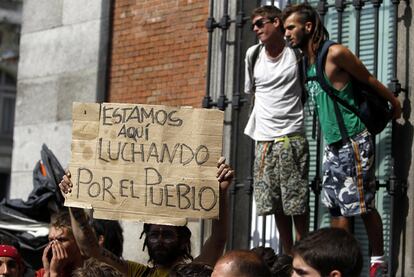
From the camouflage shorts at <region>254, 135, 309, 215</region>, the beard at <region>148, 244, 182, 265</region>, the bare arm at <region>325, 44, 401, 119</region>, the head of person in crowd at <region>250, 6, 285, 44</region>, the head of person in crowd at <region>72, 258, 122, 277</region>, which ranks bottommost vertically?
the head of person in crowd at <region>72, 258, 122, 277</region>

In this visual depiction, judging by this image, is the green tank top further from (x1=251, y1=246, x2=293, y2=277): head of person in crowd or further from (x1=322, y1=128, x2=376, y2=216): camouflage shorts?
(x1=251, y1=246, x2=293, y2=277): head of person in crowd

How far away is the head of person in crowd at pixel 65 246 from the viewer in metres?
7.12

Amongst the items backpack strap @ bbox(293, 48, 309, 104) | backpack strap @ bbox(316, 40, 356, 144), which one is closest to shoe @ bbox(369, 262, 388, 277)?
backpack strap @ bbox(316, 40, 356, 144)

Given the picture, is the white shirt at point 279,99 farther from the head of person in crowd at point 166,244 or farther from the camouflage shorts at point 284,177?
the head of person in crowd at point 166,244

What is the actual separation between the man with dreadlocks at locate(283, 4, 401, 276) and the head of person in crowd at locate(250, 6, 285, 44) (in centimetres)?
31

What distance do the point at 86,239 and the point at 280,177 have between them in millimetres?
1844

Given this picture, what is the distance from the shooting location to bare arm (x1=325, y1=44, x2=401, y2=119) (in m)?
7.79

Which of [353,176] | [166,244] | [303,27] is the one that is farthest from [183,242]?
[303,27]

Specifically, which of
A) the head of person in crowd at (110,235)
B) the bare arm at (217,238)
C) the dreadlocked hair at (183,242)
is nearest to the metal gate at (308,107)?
the head of person in crowd at (110,235)

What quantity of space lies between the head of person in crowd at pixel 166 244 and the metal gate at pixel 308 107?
224cm

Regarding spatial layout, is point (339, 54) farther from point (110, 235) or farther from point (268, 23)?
point (110, 235)

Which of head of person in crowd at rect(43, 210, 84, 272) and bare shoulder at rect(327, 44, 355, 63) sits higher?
bare shoulder at rect(327, 44, 355, 63)

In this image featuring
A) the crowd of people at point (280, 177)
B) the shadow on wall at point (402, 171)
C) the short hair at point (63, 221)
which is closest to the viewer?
the crowd of people at point (280, 177)

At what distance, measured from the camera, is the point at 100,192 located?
6.86 metres
